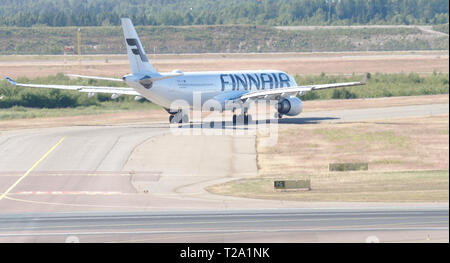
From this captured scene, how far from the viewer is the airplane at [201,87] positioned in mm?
63781

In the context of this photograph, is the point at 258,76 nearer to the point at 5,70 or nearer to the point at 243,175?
the point at 243,175

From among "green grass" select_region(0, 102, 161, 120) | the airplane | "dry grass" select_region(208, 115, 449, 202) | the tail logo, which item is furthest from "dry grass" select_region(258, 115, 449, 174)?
"green grass" select_region(0, 102, 161, 120)

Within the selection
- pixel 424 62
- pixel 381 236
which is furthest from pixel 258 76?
pixel 424 62

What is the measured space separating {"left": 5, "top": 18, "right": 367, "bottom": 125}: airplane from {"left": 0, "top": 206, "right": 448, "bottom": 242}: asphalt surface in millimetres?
27579

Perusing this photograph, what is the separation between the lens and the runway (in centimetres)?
3234

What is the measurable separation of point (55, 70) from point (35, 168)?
78988 millimetres

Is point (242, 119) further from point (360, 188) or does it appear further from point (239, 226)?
point (239, 226)

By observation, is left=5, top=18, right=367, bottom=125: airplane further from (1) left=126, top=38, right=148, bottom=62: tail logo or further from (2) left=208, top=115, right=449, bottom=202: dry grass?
(2) left=208, top=115, right=449, bottom=202: dry grass

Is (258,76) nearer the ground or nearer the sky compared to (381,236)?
nearer the sky

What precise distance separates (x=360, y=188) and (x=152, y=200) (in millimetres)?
12549

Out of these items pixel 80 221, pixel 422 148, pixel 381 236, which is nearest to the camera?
pixel 381 236

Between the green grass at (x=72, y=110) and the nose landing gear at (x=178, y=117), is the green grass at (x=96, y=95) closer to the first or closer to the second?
the green grass at (x=72, y=110)

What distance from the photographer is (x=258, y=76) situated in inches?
2972

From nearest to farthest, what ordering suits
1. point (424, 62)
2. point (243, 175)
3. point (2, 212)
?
point (2, 212) → point (243, 175) → point (424, 62)
